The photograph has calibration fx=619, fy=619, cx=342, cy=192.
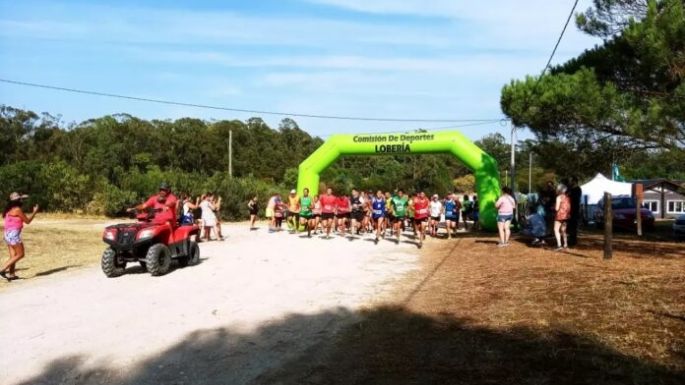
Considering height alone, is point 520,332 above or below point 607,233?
below

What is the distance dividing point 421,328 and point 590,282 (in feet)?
12.3

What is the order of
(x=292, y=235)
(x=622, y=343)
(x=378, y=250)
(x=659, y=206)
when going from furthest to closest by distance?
1. (x=659, y=206)
2. (x=292, y=235)
3. (x=378, y=250)
4. (x=622, y=343)

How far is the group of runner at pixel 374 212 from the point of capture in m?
18.1

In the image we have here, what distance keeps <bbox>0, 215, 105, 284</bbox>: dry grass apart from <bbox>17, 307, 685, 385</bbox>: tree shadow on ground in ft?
20.9

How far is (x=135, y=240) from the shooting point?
11.2 metres

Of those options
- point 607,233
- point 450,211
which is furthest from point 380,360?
point 450,211

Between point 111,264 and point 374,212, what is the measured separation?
917 centimetres

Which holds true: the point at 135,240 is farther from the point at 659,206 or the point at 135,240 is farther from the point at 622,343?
the point at 659,206

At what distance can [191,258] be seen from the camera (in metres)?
13.0

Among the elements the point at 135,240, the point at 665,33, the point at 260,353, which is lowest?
the point at 260,353

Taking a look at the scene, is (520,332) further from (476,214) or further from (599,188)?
(599,188)

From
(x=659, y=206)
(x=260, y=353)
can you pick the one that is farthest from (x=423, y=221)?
(x=659, y=206)

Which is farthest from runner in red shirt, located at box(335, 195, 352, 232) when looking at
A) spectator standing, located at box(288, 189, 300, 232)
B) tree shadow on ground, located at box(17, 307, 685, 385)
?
tree shadow on ground, located at box(17, 307, 685, 385)

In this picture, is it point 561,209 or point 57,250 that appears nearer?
point 561,209
